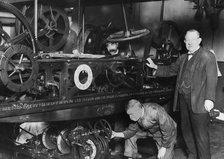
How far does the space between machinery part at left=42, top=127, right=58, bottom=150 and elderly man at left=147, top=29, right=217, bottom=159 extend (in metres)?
1.31

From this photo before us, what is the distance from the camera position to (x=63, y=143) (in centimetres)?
328

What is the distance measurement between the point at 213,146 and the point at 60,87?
1.94 meters

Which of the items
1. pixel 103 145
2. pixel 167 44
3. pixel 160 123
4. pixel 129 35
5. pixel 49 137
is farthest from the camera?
pixel 167 44

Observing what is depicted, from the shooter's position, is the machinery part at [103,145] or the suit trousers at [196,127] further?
the machinery part at [103,145]

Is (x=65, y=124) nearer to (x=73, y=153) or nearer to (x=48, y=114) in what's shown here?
(x=73, y=153)

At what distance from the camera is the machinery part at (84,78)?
2.65 meters

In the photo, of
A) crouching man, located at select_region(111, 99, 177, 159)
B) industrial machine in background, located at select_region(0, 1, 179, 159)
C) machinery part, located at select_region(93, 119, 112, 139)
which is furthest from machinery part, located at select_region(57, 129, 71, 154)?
crouching man, located at select_region(111, 99, 177, 159)

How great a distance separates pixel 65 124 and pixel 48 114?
67 cm

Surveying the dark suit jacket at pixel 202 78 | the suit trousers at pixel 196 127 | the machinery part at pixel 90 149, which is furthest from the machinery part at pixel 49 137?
the dark suit jacket at pixel 202 78

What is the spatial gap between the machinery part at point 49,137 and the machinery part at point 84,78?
0.80 metres

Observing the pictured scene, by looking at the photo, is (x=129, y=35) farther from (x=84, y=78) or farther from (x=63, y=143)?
(x=63, y=143)

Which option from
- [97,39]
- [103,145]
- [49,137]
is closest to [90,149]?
[103,145]

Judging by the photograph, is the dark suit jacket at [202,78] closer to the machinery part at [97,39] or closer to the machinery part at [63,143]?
the machinery part at [63,143]

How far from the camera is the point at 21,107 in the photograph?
7.74 ft
